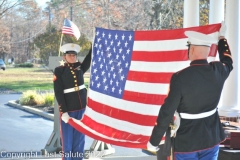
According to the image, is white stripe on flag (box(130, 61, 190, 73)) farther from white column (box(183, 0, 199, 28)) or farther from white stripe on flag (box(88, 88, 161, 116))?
white column (box(183, 0, 199, 28))

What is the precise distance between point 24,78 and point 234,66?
3.29 m

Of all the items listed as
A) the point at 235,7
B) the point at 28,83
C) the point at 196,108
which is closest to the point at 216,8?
the point at 235,7

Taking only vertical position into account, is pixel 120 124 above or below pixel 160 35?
below

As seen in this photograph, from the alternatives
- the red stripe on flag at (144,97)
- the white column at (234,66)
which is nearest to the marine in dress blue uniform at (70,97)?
the red stripe on flag at (144,97)

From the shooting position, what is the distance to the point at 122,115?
13.4 ft

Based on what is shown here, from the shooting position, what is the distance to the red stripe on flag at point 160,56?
386 cm

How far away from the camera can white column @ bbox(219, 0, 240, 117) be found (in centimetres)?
587

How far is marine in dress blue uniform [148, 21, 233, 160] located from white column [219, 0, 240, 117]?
3.25 meters

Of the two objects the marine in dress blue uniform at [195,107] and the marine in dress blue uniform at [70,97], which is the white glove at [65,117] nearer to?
the marine in dress blue uniform at [70,97]

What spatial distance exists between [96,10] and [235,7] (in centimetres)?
307

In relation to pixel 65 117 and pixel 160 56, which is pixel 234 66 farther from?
pixel 65 117

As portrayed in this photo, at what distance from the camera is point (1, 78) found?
664cm

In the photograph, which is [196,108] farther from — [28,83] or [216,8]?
[28,83]

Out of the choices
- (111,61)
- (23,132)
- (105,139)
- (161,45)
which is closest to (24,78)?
(23,132)
